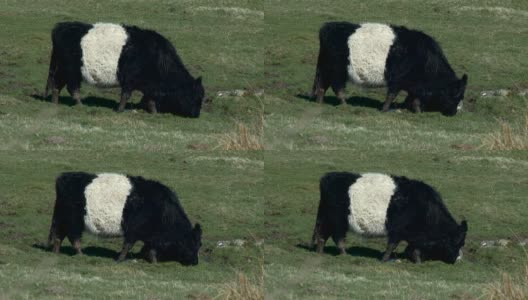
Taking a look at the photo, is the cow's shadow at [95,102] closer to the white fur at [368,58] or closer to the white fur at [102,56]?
the white fur at [102,56]

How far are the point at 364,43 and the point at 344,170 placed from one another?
3.19 meters

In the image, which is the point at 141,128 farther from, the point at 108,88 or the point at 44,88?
the point at 44,88

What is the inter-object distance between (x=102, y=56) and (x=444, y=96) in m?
8.05

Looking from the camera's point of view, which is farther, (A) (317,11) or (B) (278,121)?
(A) (317,11)

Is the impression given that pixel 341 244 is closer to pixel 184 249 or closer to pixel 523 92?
pixel 184 249

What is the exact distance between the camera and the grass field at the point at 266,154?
37.7 m

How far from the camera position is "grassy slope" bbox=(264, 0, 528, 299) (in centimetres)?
3759

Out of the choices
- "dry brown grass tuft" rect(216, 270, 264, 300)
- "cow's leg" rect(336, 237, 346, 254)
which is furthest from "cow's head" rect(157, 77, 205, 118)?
"dry brown grass tuft" rect(216, 270, 264, 300)

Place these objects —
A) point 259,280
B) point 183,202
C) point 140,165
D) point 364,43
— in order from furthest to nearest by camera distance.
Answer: point 140,165, point 183,202, point 364,43, point 259,280

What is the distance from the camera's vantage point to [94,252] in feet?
131

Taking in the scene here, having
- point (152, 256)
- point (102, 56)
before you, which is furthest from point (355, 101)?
point (152, 256)

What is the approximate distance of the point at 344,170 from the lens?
1681 inches

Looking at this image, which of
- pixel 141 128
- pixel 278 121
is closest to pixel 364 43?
pixel 278 121

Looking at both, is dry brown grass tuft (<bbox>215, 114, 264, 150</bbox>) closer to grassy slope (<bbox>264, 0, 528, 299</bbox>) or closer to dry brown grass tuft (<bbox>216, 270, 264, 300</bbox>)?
grassy slope (<bbox>264, 0, 528, 299</bbox>)
